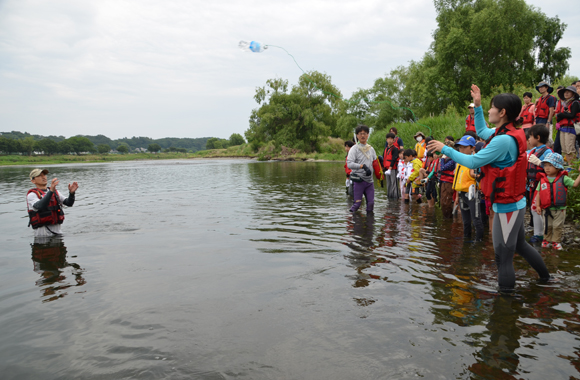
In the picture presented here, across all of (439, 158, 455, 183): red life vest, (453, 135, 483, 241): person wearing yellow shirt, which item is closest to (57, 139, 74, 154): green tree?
(439, 158, 455, 183): red life vest

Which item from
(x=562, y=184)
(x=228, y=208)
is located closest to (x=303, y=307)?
(x=562, y=184)

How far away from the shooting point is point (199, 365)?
3.30m

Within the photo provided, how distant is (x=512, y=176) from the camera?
4242mm

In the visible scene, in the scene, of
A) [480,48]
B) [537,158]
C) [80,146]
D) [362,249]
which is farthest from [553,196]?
[80,146]

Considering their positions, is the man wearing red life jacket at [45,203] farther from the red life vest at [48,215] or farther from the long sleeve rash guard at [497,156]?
the long sleeve rash guard at [497,156]

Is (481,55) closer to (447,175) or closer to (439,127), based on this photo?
(439,127)

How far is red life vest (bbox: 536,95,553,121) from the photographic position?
391 inches

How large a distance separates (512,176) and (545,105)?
754cm

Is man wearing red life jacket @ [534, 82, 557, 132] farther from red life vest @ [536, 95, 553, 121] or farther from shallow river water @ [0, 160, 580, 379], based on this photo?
shallow river water @ [0, 160, 580, 379]

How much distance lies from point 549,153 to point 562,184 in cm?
61

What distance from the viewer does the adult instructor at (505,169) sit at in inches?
165

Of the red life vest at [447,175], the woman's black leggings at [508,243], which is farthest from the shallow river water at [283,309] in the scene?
the red life vest at [447,175]

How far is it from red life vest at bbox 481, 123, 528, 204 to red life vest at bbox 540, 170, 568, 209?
280 cm

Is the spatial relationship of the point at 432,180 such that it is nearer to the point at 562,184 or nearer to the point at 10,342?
the point at 562,184
